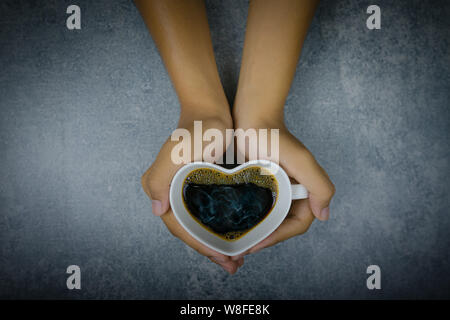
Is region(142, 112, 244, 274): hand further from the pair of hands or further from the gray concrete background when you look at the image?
the gray concrete background

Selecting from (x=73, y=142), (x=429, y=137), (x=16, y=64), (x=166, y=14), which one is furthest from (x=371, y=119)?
(x=16, y=64)

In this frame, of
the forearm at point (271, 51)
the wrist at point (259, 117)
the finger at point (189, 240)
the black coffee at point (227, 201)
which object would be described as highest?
the forearm at point (271, 51)

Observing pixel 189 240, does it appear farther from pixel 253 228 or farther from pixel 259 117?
pixel 259 117

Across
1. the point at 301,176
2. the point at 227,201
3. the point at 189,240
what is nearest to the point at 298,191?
the point at 301,176

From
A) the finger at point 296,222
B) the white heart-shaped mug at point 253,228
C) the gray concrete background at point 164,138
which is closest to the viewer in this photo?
the white heart-shaped mug at point 253,228

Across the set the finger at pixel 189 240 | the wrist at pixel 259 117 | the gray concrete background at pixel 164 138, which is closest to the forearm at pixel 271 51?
the wrist at pixel 259 117

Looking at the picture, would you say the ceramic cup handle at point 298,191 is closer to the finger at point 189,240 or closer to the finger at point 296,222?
the finger at point 296,222
